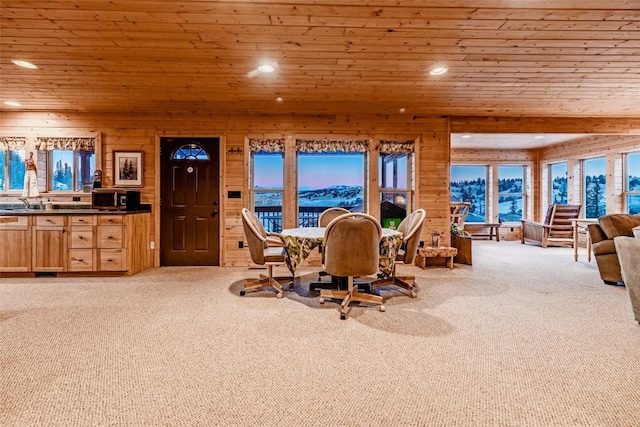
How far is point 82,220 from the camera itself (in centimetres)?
437

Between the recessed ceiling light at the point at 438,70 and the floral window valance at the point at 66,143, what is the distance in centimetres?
500

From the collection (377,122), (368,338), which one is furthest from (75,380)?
(377,122)

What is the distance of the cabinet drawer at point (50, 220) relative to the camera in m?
4.31

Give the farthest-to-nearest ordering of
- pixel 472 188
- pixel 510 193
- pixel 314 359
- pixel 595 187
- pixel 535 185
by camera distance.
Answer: pixel 472 188
pixel 510 193
pixel 535 185
pixel 595 187
pixel 314 359

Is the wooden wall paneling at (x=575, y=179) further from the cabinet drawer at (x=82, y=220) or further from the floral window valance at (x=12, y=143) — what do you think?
the floral window valance at (x=12, y=143)

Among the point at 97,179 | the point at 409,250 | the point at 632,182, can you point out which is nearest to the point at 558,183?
the point at 632,182

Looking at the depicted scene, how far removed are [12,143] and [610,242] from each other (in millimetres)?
8369

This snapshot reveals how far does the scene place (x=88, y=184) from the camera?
5.19 m

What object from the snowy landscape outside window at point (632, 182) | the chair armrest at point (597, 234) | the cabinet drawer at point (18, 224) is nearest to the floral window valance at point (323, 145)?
the chair armrest at point (597, 234)

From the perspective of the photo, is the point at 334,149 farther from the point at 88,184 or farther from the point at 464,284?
the point at 88,184

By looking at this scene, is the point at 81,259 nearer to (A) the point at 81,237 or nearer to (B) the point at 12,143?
(A) the point at 81,237

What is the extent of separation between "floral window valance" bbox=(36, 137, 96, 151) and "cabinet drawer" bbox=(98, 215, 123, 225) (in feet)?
4.79

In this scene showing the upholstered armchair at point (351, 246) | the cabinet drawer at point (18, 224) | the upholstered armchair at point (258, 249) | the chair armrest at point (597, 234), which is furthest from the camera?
the cabinet drawer at point (18, 224)

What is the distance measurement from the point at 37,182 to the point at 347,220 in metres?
5.08
